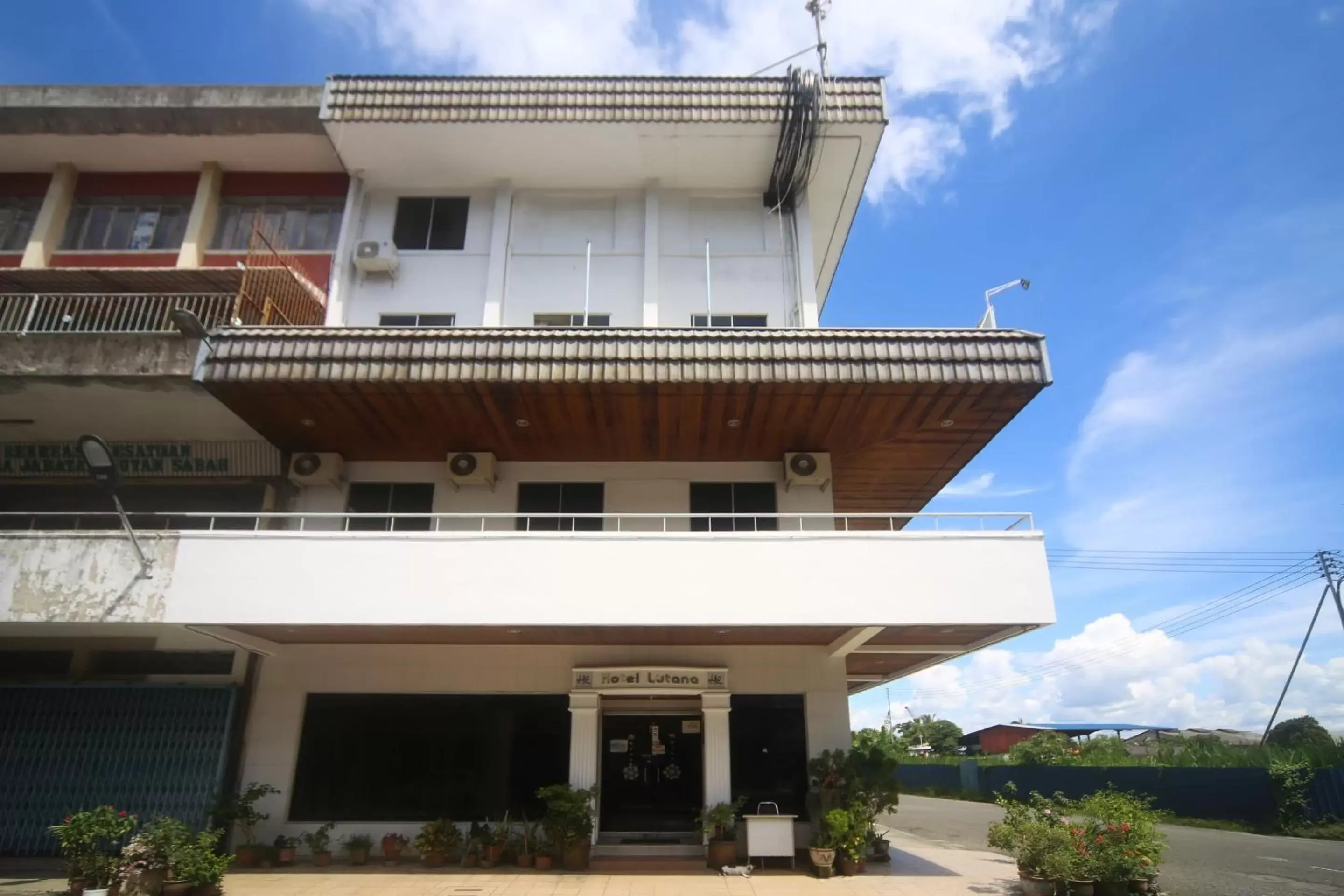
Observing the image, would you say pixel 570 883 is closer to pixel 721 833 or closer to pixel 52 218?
pixel 721 833

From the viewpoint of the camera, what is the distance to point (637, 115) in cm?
1377

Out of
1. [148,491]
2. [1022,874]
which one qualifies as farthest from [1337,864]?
[148,491]

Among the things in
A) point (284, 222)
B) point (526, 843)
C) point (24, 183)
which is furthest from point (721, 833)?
point (24, 183)

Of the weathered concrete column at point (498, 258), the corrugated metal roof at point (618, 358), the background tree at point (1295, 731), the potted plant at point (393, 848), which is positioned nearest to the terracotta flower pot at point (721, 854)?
the potted plant at point (393, 848)

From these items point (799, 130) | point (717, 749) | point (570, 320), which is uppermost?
point (799, 130)

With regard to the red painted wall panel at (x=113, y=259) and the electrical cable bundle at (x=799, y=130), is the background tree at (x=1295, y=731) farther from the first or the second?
the red painted wall panel at (x=113, y=259)

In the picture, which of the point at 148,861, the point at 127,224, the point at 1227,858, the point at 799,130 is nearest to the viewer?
the point at 148,861

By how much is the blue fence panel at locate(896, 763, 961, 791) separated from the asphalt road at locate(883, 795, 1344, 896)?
1093 centimetres

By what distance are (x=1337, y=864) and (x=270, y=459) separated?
20555 mm

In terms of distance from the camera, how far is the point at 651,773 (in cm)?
1268

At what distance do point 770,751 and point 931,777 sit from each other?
27.9 m

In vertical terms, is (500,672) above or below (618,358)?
below

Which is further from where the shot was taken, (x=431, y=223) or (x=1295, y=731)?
(x=1295, y=731)

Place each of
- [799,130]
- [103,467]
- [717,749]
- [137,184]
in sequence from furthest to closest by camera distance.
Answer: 1. [137,184]
2. [799,130]
3. [717,749]
4. [103,467]
